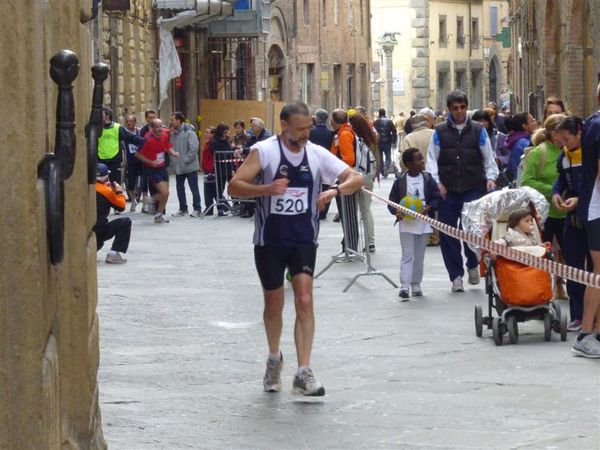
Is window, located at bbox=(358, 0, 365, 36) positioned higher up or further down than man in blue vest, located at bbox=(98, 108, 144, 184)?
higher up

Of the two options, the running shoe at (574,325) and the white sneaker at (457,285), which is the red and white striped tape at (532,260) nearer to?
the running shoe at (574,325)

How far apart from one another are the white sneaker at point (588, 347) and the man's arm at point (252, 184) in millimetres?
2412

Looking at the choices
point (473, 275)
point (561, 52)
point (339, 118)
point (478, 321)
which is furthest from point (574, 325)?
point (561, 52)

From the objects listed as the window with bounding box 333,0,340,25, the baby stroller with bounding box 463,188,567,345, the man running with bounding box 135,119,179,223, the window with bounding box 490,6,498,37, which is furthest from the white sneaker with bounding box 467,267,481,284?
the window with bounding box 490,6,498,37

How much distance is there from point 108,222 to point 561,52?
56.8 ft

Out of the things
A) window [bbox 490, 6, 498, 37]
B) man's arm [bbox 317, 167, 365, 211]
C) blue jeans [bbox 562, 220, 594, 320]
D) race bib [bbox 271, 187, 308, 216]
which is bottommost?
blue jeans [bbox 562, 220, 594, 320]

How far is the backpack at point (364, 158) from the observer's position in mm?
19250

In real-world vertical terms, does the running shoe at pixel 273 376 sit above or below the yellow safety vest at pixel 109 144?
below

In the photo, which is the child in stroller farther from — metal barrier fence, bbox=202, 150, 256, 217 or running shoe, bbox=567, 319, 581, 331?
metal barrier fence, bbox=202, 150, 256, 217

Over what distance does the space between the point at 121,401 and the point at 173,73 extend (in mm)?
31689

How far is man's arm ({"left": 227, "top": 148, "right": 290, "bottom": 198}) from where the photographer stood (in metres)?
9.05

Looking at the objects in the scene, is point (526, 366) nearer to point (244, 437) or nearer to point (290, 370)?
point (290, 370)

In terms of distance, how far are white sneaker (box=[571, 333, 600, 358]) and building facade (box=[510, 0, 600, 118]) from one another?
15067 mm

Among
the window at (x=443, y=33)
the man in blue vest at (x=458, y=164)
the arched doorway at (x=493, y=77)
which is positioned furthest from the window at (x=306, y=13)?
the man in blue vest at (x=458, y=164)
